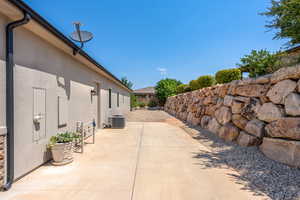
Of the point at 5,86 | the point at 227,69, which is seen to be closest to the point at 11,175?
the point at 5,86

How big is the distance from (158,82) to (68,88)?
24.8 metres

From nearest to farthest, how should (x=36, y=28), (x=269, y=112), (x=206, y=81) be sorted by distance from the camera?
(x=36, y=28), (x=269, y=112), (x=206, y=81)

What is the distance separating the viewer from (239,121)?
534 cm

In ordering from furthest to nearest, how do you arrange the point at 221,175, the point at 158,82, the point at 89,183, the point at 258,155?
the point at 158,82 → the point at 258,155 → the point at 221,175 → the point at 89,183

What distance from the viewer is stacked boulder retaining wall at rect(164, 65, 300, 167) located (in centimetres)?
358

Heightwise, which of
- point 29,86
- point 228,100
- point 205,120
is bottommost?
point 205,120

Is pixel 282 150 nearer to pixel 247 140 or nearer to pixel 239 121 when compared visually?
pixel 247 140

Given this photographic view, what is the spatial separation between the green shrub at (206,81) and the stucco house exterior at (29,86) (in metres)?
8.75

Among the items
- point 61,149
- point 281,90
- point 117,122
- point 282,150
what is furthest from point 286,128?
point 117,122

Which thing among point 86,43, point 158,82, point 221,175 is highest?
point 158,82

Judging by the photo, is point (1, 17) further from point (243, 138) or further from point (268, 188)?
point (243, 138)

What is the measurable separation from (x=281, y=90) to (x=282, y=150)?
1.56 meters

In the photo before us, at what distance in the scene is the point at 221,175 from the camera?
320 centimetres

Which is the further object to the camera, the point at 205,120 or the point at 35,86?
the point at 205,120
